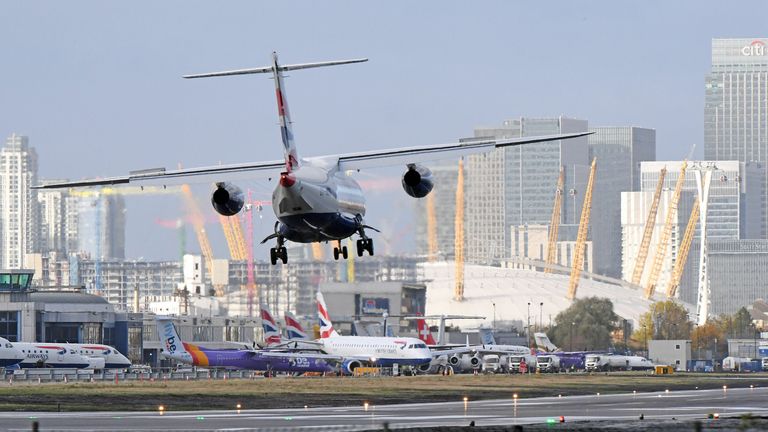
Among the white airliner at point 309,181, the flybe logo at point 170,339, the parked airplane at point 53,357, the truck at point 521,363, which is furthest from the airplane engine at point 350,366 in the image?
the white airliner at point 309,181

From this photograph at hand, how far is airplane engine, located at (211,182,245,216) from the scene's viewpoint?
71.5m

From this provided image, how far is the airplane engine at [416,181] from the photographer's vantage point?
72562 millimetres

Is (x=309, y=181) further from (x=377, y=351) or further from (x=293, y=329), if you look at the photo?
(x=293, y=329)

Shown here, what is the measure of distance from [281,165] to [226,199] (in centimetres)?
286

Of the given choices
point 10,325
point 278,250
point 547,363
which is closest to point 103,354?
point 10,325

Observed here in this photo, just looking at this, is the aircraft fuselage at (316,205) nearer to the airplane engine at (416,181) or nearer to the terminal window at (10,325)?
the airplane engine at (416,181)

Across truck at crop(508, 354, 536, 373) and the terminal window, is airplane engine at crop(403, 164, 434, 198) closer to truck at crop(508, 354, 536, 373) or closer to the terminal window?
truck at crop(508, 354, 536, 373)

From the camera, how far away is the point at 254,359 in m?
146

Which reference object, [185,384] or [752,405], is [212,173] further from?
[185,384]

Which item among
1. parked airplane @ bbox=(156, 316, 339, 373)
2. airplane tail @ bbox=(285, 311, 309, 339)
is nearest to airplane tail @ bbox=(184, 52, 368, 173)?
parked airplane @ bbox=(156, 316, 339, 373)

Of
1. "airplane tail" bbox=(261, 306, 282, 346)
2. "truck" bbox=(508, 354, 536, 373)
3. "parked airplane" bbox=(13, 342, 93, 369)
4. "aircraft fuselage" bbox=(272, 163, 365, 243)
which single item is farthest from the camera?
"airplane tail" bbox=(261, 306, 282, 346)

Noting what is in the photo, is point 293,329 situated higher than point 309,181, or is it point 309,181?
point 309,181

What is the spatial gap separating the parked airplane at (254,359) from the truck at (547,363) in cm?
2442

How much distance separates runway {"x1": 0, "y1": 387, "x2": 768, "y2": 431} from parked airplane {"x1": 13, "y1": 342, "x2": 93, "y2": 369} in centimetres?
5778
